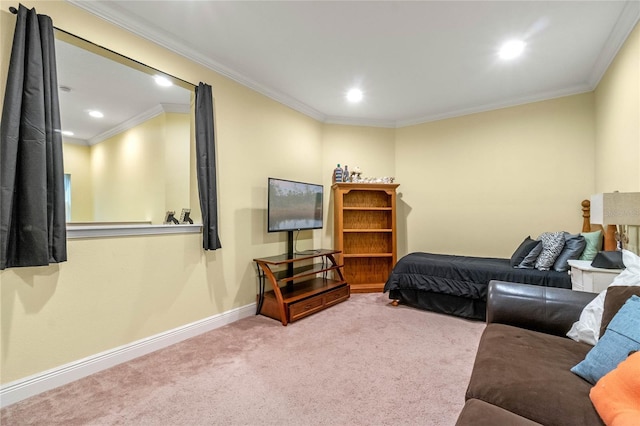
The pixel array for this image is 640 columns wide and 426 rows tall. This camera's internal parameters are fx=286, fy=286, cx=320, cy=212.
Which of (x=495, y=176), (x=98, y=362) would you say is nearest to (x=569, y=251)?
(x=495, y=176)

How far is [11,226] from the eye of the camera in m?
1.71

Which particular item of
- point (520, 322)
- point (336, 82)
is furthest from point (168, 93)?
point (520, 322)

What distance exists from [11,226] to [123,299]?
2.74 feet

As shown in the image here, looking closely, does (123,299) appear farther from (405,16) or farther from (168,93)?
(405,16)

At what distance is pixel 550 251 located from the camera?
282 centimetres

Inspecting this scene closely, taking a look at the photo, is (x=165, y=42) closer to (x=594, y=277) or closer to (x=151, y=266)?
(x=151, y=266)

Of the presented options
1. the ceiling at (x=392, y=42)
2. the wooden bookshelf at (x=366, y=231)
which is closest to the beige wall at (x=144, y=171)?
the ceiling at (x=392, y=42)

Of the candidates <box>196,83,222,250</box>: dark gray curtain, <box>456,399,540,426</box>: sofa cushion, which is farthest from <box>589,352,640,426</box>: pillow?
<box>196,83,222,250</box>: dark gray curtain

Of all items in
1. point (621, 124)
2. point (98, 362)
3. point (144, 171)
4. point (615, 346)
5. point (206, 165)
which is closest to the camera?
point (615, 346)

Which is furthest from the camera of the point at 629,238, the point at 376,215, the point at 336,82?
the point at 376,215

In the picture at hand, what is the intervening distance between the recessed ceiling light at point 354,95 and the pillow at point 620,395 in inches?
129

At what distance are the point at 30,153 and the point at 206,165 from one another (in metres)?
1.17

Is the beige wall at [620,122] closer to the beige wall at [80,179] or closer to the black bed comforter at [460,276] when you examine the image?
the black bed comforter at [460,276]

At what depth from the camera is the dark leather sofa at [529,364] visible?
0.97 metres
